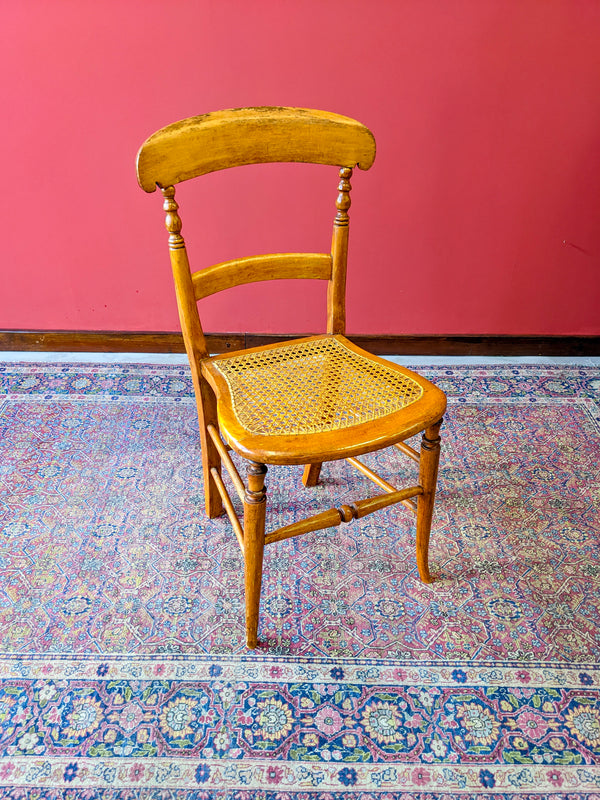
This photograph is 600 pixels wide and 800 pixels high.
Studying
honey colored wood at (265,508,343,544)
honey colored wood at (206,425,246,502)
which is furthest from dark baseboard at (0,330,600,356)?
honey colored wood at (265,508,343,544)

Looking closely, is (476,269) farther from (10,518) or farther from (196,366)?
(10,518)

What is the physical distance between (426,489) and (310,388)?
384 millimetres

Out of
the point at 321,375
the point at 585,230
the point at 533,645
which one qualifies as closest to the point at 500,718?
the point at 533,645

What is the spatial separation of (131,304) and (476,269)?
1.47 meters

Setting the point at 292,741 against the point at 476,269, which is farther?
the point at 476,269

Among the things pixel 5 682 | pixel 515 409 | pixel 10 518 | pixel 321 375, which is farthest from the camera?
pixel 515 409

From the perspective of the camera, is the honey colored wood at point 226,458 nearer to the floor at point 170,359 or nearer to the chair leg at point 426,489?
the chair leg at point 426,489

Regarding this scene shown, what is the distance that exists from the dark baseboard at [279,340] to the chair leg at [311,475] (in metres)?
0.86

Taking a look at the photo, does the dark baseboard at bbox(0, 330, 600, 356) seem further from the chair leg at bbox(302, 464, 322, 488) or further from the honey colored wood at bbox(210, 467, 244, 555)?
the honey colored wood at bbox(210, 467, 244, 555)

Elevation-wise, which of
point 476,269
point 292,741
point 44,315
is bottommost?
point 292,741

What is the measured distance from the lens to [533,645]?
1.47 metres

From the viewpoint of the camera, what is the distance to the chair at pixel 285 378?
1.28 meters

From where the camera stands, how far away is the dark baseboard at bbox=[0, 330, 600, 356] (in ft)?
8.72

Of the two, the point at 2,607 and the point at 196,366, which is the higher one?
the point at 196,366
